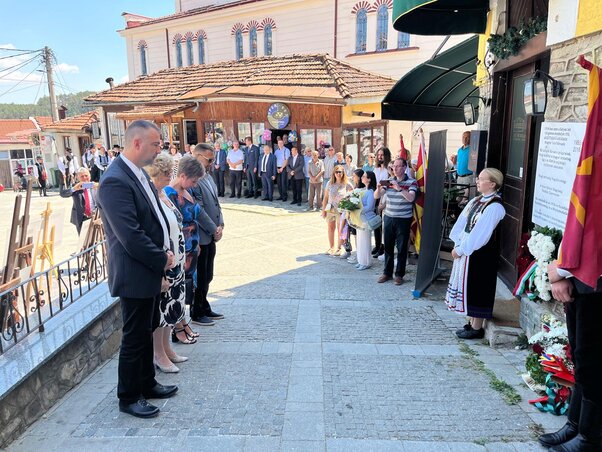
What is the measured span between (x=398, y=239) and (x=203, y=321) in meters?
3.23

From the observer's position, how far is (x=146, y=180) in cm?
340

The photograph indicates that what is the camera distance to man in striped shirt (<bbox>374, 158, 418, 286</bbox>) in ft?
21.7

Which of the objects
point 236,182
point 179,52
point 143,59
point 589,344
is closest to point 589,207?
point 589,344

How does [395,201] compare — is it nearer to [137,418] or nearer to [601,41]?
[601,41]

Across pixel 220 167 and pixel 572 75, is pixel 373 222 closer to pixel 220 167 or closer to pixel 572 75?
pixel 572 75

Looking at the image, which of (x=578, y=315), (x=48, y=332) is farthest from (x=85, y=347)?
(x=578, y=315)

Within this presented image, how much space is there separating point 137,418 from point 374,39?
22.8 meters

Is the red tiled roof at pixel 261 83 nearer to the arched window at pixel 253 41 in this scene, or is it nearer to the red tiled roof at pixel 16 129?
the arched window at pixel 253 41

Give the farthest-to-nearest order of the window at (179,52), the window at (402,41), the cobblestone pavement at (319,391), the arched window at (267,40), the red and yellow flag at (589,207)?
the window at (179,52) → the arched window at (267,40) → the window at (402,41) → the cobblestone pavement at (319,391) → the red and yellow flag at (589,207)

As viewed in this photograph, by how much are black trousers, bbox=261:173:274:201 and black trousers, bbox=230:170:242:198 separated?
1096 millimetres

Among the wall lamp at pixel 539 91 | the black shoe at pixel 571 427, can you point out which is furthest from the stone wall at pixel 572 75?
the black shoe at pixel 571 427

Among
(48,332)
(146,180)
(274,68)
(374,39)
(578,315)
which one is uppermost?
(374,39)

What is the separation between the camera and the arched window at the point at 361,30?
75.2 feet

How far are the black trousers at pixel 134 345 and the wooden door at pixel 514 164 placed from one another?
13.8ft
